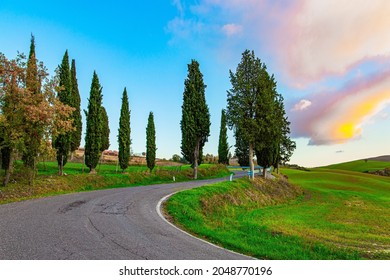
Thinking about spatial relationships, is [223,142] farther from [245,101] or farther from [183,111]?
[245,101]

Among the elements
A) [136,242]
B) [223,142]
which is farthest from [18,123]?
[223,142]

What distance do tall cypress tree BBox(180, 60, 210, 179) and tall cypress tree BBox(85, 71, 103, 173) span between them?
13007mm

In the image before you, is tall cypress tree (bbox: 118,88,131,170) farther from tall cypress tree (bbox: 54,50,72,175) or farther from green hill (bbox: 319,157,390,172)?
green hill (bbox: 319,157,390,172)

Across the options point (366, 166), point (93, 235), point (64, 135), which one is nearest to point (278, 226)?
point (93, 235)

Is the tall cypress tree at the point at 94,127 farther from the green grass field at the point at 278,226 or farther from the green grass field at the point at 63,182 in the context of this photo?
the green grass field at the point at 278,226

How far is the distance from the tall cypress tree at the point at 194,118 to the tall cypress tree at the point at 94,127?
13007 mm

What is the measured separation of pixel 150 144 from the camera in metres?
45.7

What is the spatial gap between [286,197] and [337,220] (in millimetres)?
13205

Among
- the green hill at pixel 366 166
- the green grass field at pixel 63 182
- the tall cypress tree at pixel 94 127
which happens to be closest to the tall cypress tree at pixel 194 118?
the green grass field at pixel 63 182

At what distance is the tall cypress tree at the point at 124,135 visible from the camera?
38.9 m

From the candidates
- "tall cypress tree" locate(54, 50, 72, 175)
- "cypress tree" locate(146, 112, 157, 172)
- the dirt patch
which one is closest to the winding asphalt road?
the dirt patch

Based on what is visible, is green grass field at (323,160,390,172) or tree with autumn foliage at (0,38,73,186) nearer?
tree with autumn foliage at (0,38,73,186)

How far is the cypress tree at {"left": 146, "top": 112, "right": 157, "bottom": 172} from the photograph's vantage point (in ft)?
143

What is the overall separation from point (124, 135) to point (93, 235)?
104 ft
